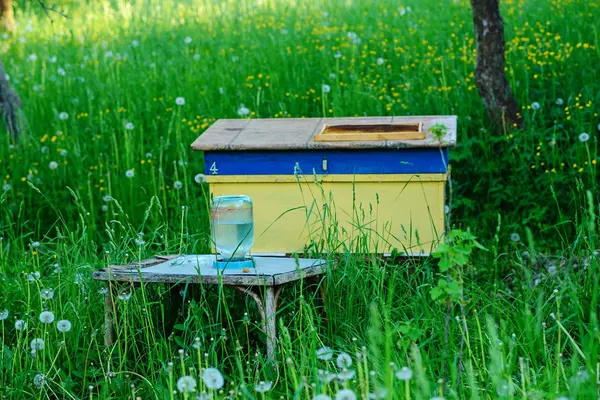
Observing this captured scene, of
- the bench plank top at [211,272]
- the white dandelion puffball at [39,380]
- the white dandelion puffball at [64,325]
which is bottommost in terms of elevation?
the white dandelion puffball at [39,380]

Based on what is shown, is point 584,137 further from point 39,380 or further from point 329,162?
point 39,380

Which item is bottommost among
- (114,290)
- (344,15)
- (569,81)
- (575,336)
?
(575,336)

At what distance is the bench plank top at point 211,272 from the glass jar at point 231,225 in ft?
0.29

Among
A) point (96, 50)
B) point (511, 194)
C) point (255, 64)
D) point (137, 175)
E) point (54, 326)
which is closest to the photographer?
point (54, 326)

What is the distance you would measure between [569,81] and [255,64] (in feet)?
9.43

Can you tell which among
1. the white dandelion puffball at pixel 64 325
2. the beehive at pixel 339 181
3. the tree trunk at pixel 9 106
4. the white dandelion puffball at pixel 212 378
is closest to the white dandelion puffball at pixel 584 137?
the beehive at pixel 339 181

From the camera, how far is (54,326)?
3461 millimetres

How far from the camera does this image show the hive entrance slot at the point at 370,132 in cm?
414

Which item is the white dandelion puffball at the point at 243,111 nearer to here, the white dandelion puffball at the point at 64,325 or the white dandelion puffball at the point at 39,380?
the white dandelion puffball at the point at 64,325

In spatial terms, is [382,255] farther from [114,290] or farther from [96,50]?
[96,50]

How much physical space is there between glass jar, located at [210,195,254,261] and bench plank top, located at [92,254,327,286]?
0.09 meters

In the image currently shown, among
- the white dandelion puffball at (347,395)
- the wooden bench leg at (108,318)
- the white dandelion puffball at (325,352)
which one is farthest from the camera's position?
the wooden bench leg at (108,318)

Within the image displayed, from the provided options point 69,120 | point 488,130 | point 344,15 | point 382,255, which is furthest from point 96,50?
point 382,255

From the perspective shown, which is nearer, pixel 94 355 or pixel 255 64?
pixel 94 355
